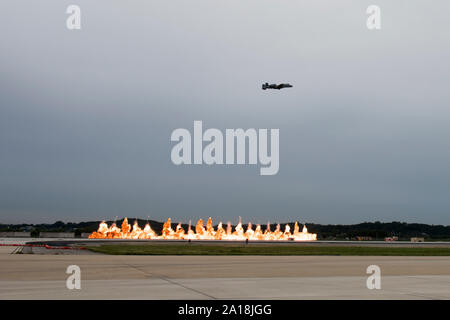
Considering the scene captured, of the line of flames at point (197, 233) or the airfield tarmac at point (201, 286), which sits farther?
the line of flames at point (197, 233)

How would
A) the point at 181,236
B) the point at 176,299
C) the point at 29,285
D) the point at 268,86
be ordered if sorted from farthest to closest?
the point at 181,236 → the point at 268,86 → the point at 29,285 → the point at 176,299

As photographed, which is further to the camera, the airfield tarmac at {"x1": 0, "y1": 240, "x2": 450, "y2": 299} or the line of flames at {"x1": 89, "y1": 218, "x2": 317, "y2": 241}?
the line of flames at {"x1": 89, "y1": 218, "x2": 317, "y2": 241}

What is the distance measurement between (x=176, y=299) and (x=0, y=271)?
1419cm

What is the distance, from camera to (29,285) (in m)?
19.1

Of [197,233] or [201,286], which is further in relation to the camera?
[197,233]

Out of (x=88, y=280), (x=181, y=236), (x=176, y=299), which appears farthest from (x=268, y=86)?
(x=181, y=236)
